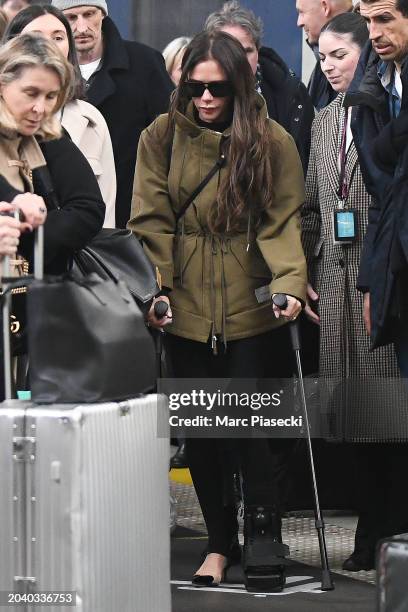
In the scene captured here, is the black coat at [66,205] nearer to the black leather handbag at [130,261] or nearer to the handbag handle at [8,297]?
the black leather handbag at [130,261]

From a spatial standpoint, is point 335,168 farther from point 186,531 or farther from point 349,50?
point 186,531

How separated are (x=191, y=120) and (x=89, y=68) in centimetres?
141

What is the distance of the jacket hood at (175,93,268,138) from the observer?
20.5 ft

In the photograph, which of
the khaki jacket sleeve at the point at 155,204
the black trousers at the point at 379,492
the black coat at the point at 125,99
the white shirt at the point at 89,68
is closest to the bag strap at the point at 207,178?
the khaki jacket sleeve at the point at 155,204

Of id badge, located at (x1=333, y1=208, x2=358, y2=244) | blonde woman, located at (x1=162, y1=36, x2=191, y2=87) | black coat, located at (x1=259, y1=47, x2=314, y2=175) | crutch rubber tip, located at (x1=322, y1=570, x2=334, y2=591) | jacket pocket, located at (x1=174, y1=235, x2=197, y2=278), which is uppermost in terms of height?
blonde woman, located at (x1=162, y1=36, x2=191, y2=87)

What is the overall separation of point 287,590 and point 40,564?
1.87m

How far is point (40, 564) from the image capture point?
4.44 m

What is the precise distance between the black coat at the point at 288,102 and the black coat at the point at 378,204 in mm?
1091

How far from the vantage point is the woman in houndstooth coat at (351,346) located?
6508 millimetres

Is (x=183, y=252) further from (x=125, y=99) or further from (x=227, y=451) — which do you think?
(x=125, y=99)

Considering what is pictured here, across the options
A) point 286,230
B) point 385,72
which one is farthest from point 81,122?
point 385,72

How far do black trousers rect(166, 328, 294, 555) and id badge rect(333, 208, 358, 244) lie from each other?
461 millimetres

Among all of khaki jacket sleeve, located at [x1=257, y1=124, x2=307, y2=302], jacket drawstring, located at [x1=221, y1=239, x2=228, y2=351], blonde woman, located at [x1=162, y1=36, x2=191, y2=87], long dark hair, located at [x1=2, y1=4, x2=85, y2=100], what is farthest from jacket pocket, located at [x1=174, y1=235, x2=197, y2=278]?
blonde woman, located at [x1=162, y1=36, x2=191, y2=87]

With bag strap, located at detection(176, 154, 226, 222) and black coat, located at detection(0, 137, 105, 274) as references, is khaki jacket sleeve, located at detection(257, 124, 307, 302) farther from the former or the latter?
black coat, located at detection(0, 137, 105, 274)
